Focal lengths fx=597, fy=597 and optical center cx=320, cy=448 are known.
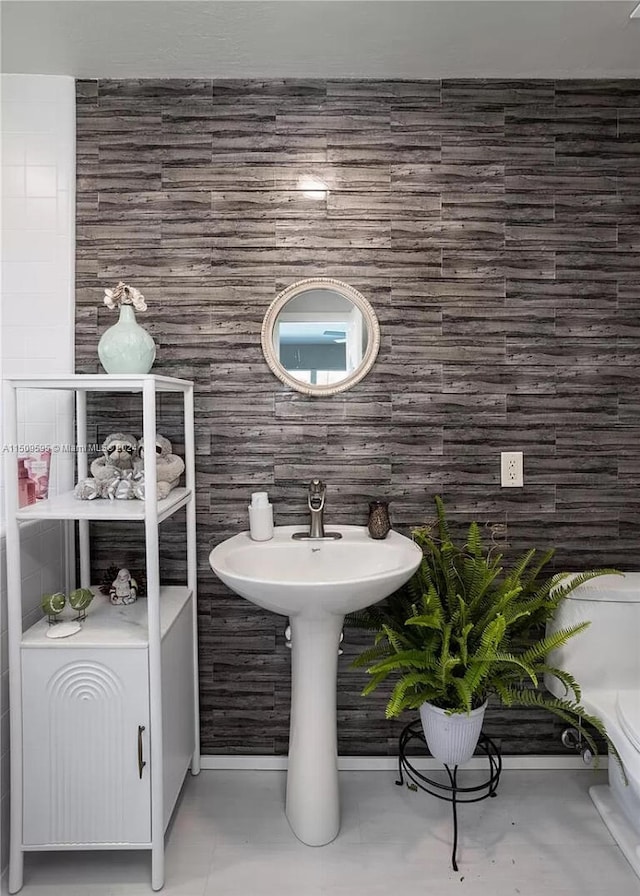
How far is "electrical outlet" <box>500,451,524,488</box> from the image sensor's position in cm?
217

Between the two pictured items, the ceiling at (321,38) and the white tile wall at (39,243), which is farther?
the white tile wall at (39,243)

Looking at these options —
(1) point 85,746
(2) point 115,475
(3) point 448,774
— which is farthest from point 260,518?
(3) point 448,774

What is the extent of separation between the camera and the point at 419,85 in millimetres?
2129

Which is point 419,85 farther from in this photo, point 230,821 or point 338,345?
point 230,821

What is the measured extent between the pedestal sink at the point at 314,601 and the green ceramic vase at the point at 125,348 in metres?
0.63

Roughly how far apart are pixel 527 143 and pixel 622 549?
4.95 feet

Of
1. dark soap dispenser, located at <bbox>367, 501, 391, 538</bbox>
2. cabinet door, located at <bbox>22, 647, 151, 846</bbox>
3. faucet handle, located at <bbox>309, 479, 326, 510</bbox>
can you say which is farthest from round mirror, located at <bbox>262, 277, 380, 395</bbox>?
cabinet door, located at <bbox>22, 647, 151, 846</bbox>

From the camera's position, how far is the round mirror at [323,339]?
2.13 m

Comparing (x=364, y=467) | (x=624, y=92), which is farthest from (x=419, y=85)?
(x=364, y=467)

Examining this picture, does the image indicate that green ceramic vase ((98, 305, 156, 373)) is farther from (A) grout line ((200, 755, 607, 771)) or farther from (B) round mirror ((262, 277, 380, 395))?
(A) grout line ((200, 755, 607, 771))

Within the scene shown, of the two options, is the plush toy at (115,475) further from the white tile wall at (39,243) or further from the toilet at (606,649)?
the toilet at (606,649)

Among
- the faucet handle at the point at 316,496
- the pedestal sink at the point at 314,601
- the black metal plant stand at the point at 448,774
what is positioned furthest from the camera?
the faucet handle at the point at 316,496

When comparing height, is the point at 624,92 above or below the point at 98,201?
above

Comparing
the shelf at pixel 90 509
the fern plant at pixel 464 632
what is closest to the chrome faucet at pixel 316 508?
the fern plant at pixel 464 632
